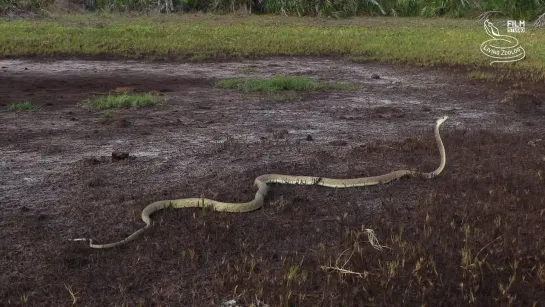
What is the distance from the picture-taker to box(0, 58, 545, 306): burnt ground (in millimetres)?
3771

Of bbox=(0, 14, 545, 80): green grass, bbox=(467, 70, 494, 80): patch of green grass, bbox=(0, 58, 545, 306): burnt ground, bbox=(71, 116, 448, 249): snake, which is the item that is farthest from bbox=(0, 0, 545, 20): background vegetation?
bbox=(71, 116, 448, 249): snake

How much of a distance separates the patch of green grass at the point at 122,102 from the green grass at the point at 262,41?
18.8ft

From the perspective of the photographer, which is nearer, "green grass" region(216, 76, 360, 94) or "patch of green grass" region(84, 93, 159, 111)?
"patch of green grass" region(84, 93, 159, 111)

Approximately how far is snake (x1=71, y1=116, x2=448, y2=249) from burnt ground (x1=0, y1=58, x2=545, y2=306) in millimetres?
67

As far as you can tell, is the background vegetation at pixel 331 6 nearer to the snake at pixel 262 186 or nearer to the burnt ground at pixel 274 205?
the burnt ground at pixel 274 205

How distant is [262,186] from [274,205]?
307mm

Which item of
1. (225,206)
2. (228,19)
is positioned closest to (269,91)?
(225,206)

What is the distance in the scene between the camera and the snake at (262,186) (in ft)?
15.5

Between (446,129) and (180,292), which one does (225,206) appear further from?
(446,129)

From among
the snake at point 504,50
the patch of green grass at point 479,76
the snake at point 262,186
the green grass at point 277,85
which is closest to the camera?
the snake at point 262,186

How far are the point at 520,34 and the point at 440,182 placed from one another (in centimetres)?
1624

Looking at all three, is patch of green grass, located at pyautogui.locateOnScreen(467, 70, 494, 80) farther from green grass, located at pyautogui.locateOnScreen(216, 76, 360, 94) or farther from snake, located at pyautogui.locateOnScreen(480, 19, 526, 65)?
green grass, located at pyautogui.locateOnScreen(216, 76, 360, 94)

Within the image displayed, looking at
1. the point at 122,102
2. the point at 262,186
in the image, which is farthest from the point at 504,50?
the point at 262,186

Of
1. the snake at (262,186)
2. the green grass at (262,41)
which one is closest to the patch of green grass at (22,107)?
the snake at (262,186)
